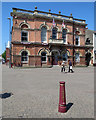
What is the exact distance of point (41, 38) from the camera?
70.4 ft

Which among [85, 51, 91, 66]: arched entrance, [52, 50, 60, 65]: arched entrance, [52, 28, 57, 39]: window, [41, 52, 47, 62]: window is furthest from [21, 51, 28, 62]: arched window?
[85, 51, 91, 66]: arched entrance

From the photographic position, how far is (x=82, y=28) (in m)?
25.5

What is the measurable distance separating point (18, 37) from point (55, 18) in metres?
8.94

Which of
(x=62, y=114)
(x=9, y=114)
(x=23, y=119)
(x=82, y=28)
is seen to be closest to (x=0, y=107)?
(x=9, y=114)

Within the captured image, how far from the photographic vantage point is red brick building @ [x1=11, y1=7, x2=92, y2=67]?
20047mm

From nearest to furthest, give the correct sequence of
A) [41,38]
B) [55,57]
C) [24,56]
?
1. [24,56]
2. [41,38]
3. [55,57]

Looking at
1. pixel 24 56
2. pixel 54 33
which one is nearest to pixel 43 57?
pixel 24 56

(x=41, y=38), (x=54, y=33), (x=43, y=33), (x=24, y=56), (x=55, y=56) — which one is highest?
(x=54, y=33)

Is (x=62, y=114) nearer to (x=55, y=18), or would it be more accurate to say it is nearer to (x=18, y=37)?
(x=18, y=37)

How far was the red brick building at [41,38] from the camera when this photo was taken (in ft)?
65.8

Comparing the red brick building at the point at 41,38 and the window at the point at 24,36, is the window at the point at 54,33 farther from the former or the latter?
the window at the point at 24,36

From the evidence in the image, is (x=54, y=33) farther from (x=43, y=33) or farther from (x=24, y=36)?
(x=24, y=36)

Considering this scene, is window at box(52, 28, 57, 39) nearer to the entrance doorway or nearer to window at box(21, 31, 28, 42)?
the entrance doorway

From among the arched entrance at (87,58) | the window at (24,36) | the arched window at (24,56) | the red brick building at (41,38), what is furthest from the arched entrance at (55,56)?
the arched entrance at (87,58)
